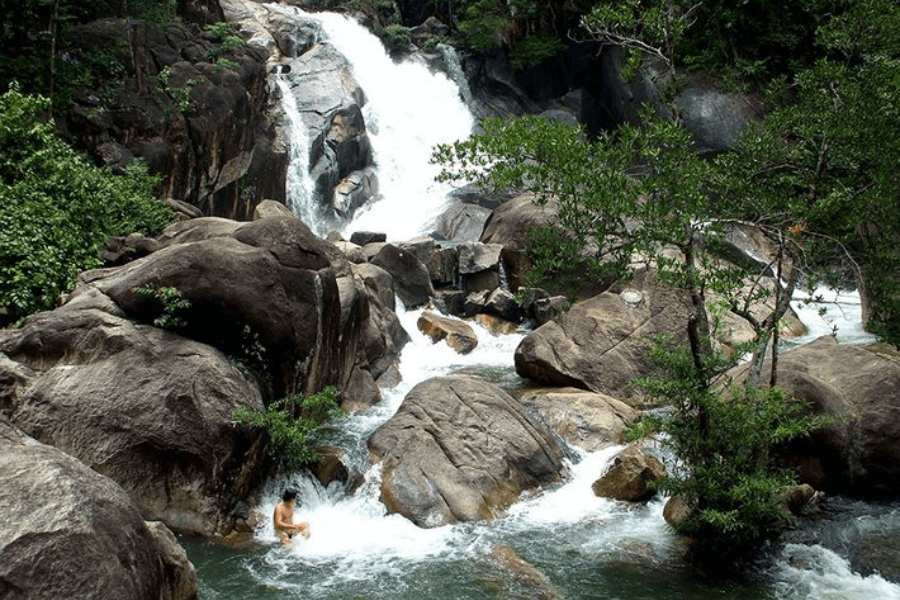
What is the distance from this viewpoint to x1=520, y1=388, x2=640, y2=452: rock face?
1302cm

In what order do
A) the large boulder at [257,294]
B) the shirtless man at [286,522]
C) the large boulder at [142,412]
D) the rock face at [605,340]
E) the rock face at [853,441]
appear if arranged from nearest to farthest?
the large boulder at [142,412] < the shirtless man at [286,522] < the large boulder at [257,294] < the rock face at [853,441] < the rock face at [605,340]

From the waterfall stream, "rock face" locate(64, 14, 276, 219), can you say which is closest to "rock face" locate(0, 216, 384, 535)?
the waterfall stream

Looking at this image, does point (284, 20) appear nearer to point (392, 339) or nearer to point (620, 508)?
point (392, 339)

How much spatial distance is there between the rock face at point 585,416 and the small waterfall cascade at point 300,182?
16466 millimetres

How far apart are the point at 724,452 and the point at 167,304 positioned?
26.1 ft

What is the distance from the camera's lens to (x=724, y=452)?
28.9 feet

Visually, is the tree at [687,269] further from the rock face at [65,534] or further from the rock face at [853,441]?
the rock face at [65,534]

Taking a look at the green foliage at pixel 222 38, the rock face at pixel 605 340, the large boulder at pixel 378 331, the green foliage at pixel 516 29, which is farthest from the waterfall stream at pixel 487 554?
the green foliage at pixel 516 29

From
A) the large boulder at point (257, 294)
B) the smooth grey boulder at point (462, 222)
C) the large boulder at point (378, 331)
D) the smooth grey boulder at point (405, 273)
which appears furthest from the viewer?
the smooth grey boulder at point (462, 222)

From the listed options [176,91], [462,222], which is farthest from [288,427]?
[462,222]

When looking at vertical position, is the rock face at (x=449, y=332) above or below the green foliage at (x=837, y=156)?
below

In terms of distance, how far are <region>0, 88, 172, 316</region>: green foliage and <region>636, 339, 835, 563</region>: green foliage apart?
389 inches

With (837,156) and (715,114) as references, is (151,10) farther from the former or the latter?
(715,114)

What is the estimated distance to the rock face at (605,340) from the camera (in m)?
15.7
